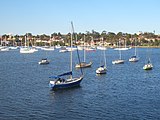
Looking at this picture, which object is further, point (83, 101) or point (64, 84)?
point (64, 84)

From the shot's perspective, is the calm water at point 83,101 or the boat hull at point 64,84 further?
the boat hull at point 64,84

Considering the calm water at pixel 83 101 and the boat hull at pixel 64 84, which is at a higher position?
the boat hull at pixel 64 84

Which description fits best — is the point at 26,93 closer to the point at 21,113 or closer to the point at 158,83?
the point at 21,113

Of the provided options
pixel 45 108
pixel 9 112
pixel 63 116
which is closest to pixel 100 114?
pixel 63 116

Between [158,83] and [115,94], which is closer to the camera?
[115,94]

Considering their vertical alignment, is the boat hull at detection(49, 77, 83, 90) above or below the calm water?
above

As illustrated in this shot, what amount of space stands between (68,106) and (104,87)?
16.1m

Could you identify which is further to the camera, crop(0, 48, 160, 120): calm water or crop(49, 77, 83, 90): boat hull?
crop(49, 77, 83, 90): boat hull

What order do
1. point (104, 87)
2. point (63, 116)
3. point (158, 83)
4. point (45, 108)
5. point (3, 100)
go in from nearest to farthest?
point (63, 116), point (45, 108), point (3, 100), point (104, 87), point (158, 83)

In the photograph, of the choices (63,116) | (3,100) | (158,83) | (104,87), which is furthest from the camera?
(158,83)

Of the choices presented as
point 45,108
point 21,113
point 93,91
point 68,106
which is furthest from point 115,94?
point 21,113

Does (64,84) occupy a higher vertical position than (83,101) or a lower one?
higher

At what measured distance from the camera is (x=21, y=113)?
3697cm

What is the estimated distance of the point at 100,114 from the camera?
120 ft
